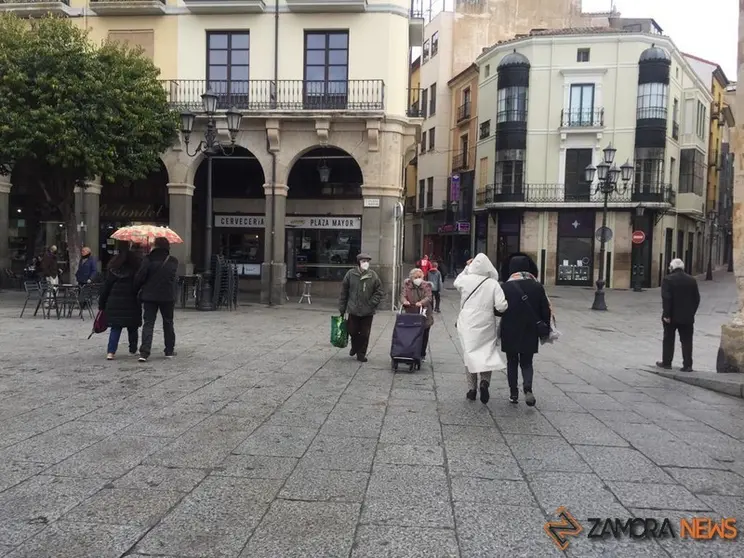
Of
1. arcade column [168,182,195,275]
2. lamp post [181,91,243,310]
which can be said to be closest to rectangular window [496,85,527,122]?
arcade column [168,182,195,275]

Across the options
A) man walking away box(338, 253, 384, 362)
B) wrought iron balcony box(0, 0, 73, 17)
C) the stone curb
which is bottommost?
the stone curb

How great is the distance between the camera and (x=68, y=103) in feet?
50.9

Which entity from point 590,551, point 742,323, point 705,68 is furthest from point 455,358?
point 705,68

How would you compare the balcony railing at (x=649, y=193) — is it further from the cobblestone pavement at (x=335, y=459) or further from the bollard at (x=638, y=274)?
the cobblestone pavement at (x=335, y=459)

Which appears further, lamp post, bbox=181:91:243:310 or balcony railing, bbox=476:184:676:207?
balcony railing, bbox=476:184:676:207

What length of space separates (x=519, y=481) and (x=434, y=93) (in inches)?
1785

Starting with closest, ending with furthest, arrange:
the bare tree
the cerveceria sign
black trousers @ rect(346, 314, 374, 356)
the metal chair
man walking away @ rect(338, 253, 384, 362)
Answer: the bare tree → man walking away @ rect(338, 253, 384, 362) → black trousers @ rect(346, 314, 374, 356) → the metal chair → the cerveceria sign

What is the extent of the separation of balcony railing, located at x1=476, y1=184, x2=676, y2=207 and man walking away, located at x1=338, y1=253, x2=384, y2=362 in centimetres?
2696

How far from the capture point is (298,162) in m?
22.6

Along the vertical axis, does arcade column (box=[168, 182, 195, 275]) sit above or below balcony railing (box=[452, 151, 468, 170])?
below

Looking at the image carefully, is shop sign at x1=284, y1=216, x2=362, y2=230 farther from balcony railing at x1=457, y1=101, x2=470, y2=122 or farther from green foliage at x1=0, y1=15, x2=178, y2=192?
balcony railing at x1=457, y1=101, x2=470, y2=122

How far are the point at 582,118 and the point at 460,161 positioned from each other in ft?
32.4

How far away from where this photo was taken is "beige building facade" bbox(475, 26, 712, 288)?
33.2 metres

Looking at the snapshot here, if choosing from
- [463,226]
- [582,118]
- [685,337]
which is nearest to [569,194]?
[582,118]
